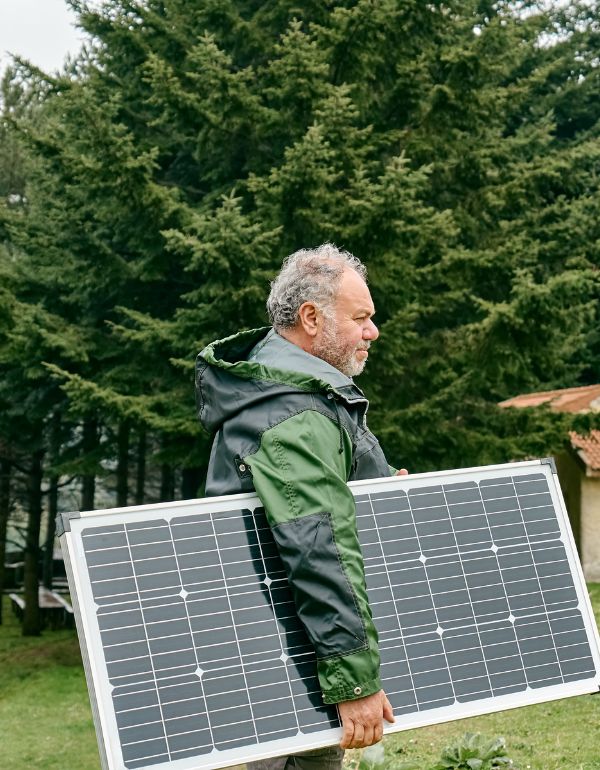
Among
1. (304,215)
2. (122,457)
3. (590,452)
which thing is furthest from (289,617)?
(590,452)

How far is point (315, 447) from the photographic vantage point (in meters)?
3.18

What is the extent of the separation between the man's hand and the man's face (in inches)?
47.7

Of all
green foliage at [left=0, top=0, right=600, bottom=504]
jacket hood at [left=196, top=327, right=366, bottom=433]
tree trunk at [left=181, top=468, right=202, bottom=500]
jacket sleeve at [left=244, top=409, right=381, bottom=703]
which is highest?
green foliage at [left=0, top=0, right=600, bottom=504]

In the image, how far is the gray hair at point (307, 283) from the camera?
144 inches

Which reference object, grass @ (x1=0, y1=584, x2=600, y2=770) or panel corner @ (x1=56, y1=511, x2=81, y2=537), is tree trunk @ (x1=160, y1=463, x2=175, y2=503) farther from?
panel corner @ (x1=56, y1=511, x2=81, y2=537)

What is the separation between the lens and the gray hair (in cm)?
367

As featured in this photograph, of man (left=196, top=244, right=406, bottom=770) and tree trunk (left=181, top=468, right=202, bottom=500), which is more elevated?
tree trunk (left=181, top=468, right=202, bottom=500)

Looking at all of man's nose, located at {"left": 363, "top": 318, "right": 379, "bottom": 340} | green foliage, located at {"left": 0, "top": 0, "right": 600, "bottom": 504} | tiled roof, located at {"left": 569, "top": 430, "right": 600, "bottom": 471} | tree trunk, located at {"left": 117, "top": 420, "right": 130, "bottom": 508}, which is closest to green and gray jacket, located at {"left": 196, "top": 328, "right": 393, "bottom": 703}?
man's nose, located at {"left": 363, "top": 318, "right": 379, "bottom": 340}

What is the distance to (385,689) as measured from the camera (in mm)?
3463

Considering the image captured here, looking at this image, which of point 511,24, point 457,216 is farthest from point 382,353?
point 511,24

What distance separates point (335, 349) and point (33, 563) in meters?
21.7

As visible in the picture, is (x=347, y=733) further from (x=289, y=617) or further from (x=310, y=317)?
(x=310, y=317)

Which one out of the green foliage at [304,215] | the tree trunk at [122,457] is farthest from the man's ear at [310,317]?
the tree trunk at [122,457]

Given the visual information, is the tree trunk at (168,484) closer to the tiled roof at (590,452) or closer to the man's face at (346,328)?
the tiled roof at (590,452)
